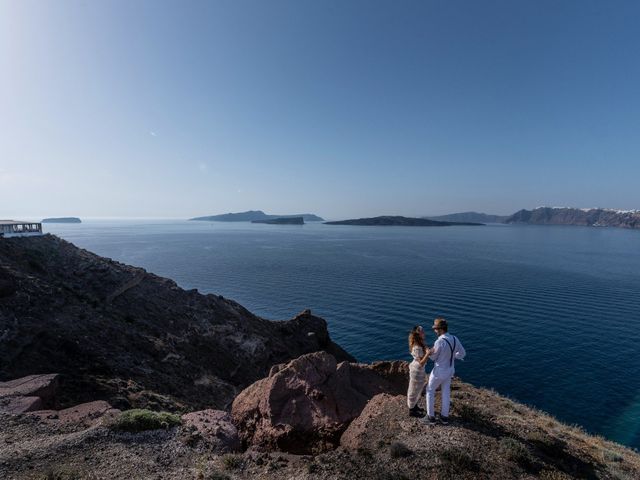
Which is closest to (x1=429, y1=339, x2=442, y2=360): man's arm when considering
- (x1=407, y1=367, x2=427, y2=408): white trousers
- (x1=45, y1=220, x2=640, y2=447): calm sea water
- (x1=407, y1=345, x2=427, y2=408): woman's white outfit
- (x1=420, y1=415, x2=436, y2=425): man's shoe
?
(x1=407, y1=345, x2=427, y2=408): woman's white outfit

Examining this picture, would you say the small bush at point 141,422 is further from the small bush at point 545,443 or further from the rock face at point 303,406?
the small bush at point 545,443

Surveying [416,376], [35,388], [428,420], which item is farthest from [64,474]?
[428,420]

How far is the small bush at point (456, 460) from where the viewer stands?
863 centimetres

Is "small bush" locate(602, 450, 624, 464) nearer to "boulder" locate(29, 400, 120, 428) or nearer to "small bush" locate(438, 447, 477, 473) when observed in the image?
"small bush" locate(438, 447, 477, 473)

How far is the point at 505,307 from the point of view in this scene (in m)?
50.8

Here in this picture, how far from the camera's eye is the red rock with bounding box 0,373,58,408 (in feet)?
45.6

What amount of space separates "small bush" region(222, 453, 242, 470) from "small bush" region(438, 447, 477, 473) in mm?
5732

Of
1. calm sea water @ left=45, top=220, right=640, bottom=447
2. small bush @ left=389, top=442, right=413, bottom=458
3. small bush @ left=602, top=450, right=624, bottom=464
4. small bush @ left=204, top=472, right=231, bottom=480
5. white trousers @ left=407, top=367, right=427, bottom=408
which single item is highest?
white trousers @ left=407, top=367, right=427, bottom=408

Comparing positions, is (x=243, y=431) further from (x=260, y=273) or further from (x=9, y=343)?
(x=260, y=273)

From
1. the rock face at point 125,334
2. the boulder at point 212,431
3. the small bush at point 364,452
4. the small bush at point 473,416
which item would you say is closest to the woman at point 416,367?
the small bush at point 473,416

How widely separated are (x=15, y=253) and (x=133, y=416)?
3126 centimetres

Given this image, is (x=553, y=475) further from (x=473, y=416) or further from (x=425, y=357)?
(x=425, y=357)

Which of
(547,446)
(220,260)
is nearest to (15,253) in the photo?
(547,446)

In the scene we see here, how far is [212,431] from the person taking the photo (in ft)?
38.4
